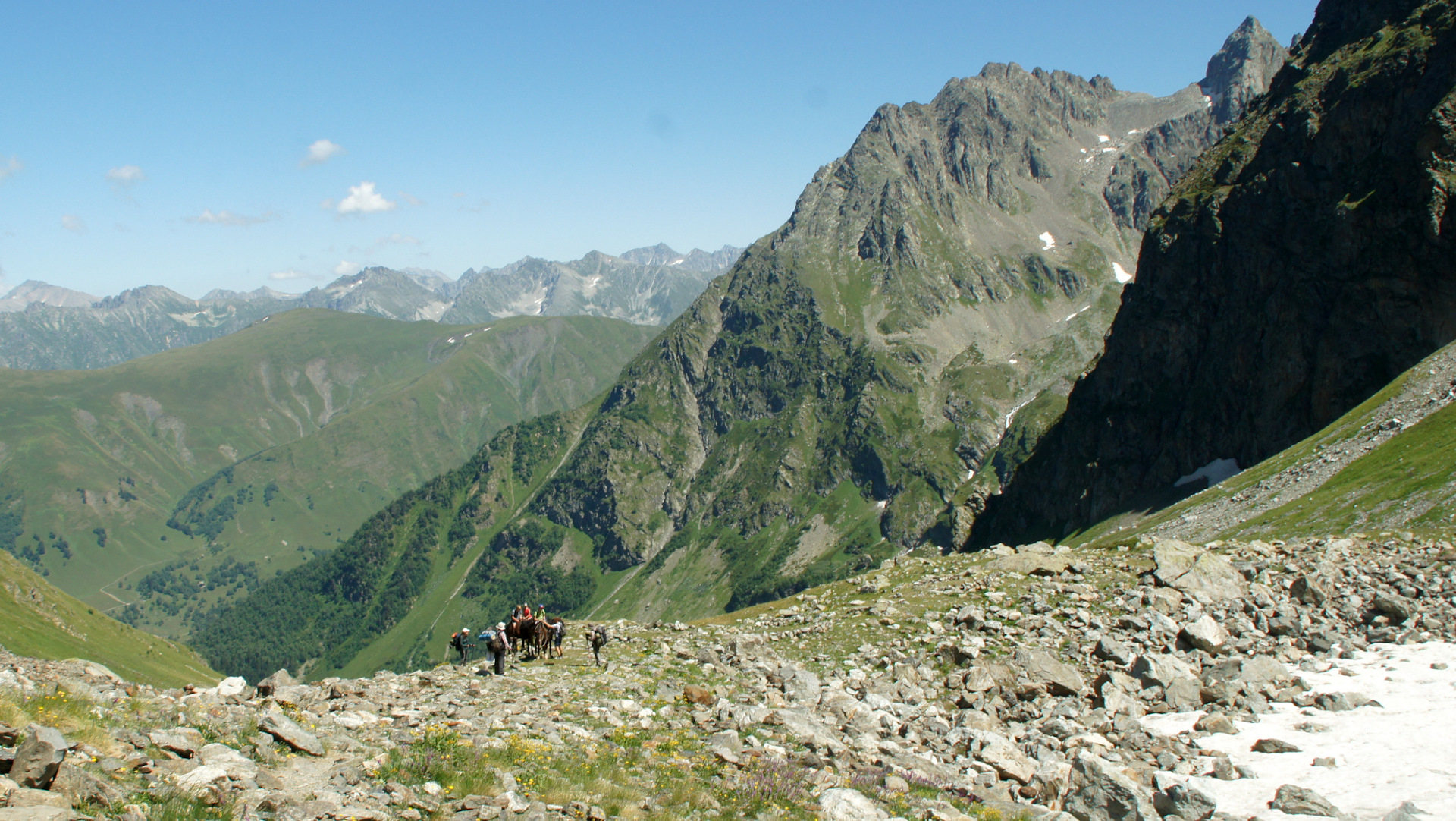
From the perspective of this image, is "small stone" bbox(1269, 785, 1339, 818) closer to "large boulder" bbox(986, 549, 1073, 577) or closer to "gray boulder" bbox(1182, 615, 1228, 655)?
"gray boulder" bbox(1182, 615, 1228, 655)

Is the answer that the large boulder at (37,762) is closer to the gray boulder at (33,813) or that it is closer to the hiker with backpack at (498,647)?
the gray boulder at (33,813)

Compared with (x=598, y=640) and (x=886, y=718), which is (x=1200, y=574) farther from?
(x=598, y=640)

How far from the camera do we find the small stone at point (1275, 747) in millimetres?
23486

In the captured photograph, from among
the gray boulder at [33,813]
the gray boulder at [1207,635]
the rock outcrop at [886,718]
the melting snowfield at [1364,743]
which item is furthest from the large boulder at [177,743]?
the gray boulder at [1207,635]

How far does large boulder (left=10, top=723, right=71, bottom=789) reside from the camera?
39.8 ft

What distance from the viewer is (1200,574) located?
39.3 m

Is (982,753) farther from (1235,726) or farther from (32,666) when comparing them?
(32,666)

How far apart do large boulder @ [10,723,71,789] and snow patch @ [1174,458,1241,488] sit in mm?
162866

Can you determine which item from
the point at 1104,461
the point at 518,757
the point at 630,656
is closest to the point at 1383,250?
the point at 1104,461

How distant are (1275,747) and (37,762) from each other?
95.1ft

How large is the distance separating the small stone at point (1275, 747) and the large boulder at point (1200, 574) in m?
14.5

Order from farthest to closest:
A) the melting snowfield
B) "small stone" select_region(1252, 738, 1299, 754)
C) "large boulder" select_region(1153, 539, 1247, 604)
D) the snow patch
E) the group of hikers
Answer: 1. the snow patch
2. the group of hikers
3. "large boulder" select_region(1153, 539, 1247, 604)
4. "small stone" select_region(1252, 738, 1299, 754)
5. the melting snowfield

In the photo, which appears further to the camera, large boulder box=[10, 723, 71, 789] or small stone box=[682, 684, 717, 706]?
small stone box=[682, 684, 717, 706]

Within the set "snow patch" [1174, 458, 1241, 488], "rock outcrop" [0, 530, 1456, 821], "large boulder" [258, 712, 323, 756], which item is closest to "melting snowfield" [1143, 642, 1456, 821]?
"rock outcrop" [0, 530, 1456, 821]
